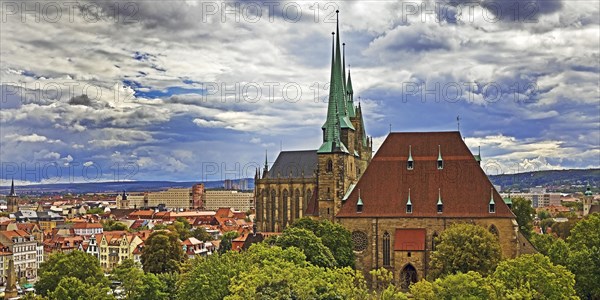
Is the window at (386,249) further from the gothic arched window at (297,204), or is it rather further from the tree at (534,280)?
the gothic arched window at (297,204)

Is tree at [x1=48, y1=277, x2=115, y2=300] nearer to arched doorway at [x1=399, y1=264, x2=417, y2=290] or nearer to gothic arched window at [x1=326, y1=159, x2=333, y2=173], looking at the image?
arched doorway at [x1=399, y1=264, x2=417, y2=290]

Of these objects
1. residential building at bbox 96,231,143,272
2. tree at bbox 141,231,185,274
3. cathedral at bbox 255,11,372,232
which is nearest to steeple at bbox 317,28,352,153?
cathedral at bbox 255,11,372,232

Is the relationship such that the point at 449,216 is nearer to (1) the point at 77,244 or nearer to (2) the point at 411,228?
(2) the point at 411,228

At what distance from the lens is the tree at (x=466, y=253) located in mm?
59781

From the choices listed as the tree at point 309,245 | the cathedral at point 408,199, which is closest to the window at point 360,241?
the cathedral at point 408,199

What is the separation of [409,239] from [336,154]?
41.2 ft

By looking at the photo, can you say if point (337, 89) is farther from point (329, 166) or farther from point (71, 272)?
point (71, 272)

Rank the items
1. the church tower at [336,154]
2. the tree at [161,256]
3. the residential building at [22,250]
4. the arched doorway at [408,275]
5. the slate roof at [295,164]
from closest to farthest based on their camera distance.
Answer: the arched doorway at [408,275]
the church tower at [336,154]
the tree at [161,256]
the residential building at [22,250]
the slate roof at [295,164]

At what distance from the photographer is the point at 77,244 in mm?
118312

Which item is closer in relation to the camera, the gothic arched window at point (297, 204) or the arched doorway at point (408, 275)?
the arched doorway at point (408, 275)

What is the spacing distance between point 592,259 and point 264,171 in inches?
2344

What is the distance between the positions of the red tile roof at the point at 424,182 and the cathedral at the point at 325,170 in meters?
3.38

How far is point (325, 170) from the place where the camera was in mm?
75938

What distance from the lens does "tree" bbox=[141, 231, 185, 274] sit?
8069cm
